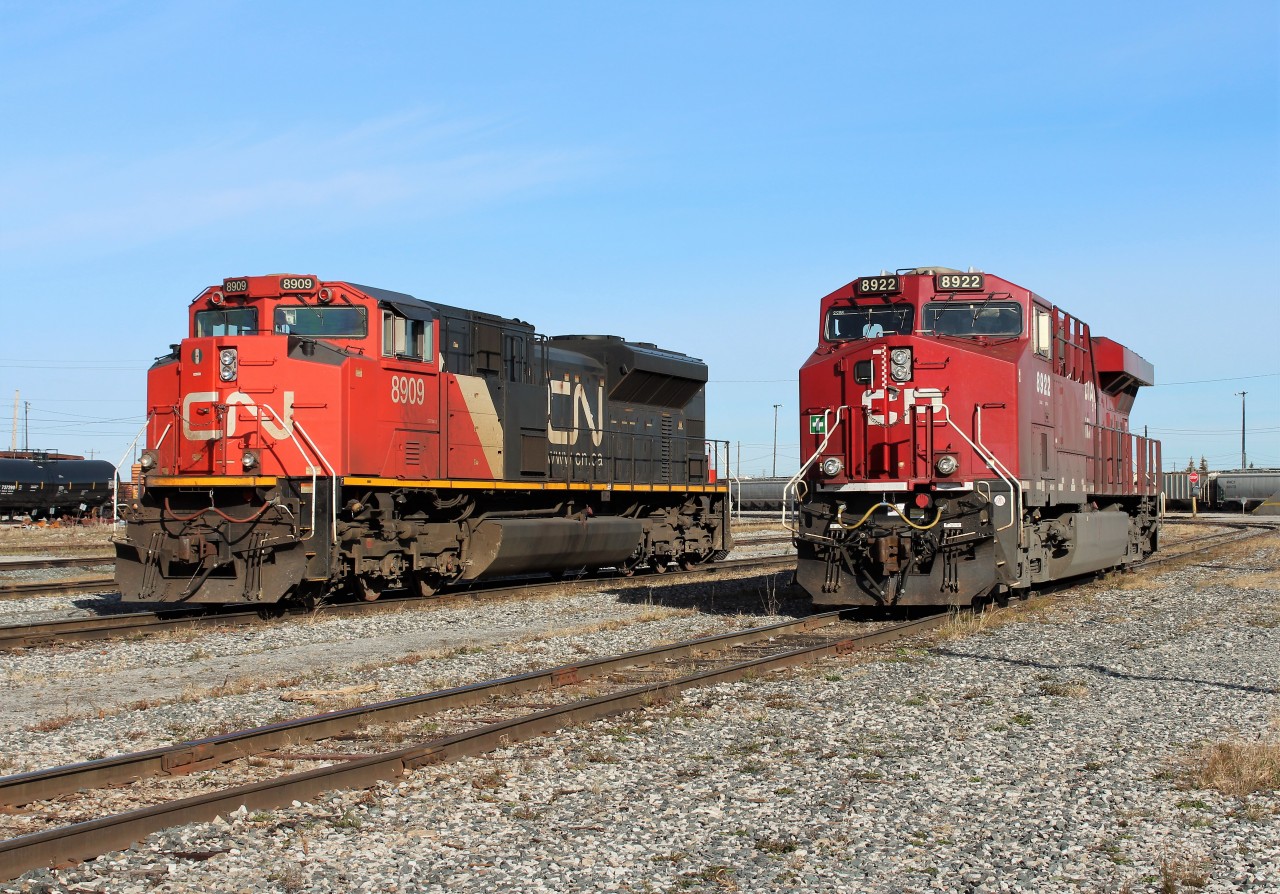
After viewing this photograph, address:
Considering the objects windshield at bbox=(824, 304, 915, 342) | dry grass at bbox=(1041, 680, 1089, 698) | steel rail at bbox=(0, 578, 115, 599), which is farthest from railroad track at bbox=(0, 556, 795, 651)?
dry grass at bbox=(1041, 680, 1089, 698)

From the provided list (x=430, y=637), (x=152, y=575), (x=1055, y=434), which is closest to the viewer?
(x=430, y=637)

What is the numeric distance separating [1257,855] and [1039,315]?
10061 mm

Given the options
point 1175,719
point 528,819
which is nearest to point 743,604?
point 1175,719

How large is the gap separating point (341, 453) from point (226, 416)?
138 cm

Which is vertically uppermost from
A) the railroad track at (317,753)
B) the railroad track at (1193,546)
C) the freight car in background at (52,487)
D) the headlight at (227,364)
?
the headlight at (227,364)

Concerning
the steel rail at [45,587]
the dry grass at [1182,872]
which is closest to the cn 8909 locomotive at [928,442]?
the dry grass at [1182,872]

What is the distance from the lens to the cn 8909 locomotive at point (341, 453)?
44.9 ft

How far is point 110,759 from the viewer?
238 inches

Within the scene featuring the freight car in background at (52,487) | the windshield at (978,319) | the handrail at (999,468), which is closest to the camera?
the handrail at (999,468)

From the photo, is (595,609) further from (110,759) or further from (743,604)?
(110,759)

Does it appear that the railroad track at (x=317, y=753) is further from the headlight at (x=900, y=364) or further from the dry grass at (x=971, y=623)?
the headlight at (x=900, y=364)

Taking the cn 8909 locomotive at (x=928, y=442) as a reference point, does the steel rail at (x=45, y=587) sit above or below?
below

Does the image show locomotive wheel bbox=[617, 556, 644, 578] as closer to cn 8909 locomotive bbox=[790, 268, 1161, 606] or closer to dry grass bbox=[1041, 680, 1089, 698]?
cn 8909 locomotive bbox=[790, 268, 1161, 606]

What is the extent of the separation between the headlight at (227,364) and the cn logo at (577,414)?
5300 mm
